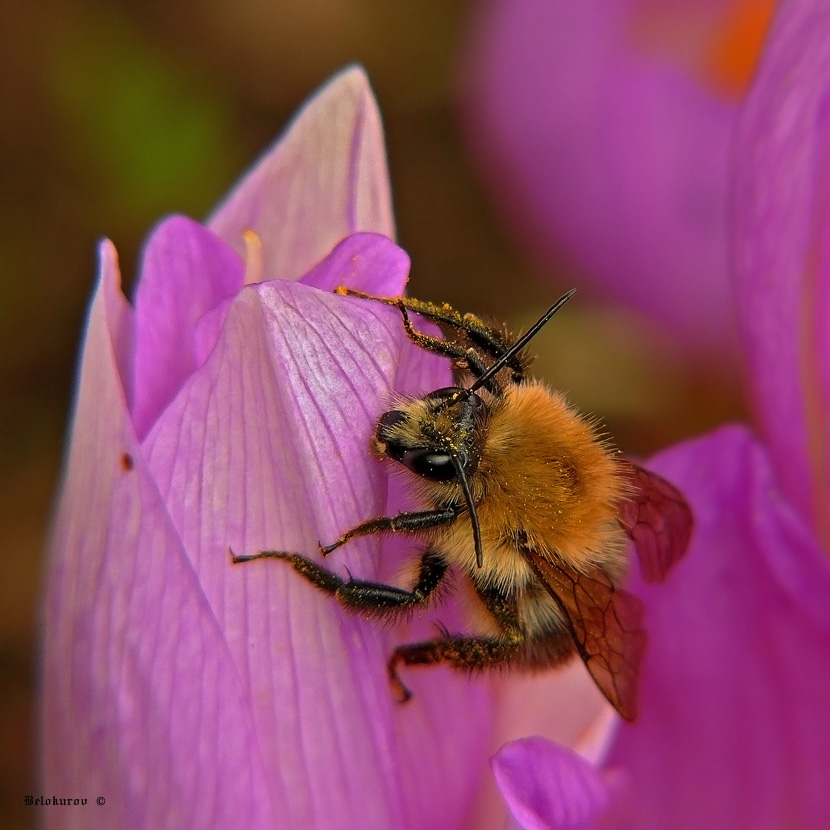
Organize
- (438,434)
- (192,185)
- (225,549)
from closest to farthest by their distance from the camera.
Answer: (225,549)
(438,434)
(192,185)

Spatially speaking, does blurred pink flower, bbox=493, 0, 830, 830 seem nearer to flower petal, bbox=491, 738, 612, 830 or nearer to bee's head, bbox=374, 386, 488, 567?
flower petal, bbox=491, 738, 612, 830

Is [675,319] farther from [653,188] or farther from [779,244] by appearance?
[779,244]

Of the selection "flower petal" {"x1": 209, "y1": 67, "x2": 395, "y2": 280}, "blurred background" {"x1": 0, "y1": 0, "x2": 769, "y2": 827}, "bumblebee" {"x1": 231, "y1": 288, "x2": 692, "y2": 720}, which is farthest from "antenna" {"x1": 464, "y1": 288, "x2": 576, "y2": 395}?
"blurred background" {"x1": 0, "y1": 0, "x2": 769, "y2": 827}

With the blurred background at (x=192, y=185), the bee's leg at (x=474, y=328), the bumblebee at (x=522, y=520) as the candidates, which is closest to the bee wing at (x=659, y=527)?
the bumblebee at (x=522, y=520)

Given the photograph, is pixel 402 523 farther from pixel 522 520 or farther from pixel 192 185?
pixel 192 185

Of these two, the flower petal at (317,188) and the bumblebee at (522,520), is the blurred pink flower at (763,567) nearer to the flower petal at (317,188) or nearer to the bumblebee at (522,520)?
the bumblebee at (522,520)

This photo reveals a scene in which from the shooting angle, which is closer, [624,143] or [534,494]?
[534,494]

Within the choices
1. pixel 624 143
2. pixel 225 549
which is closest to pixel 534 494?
pixel 225 549
